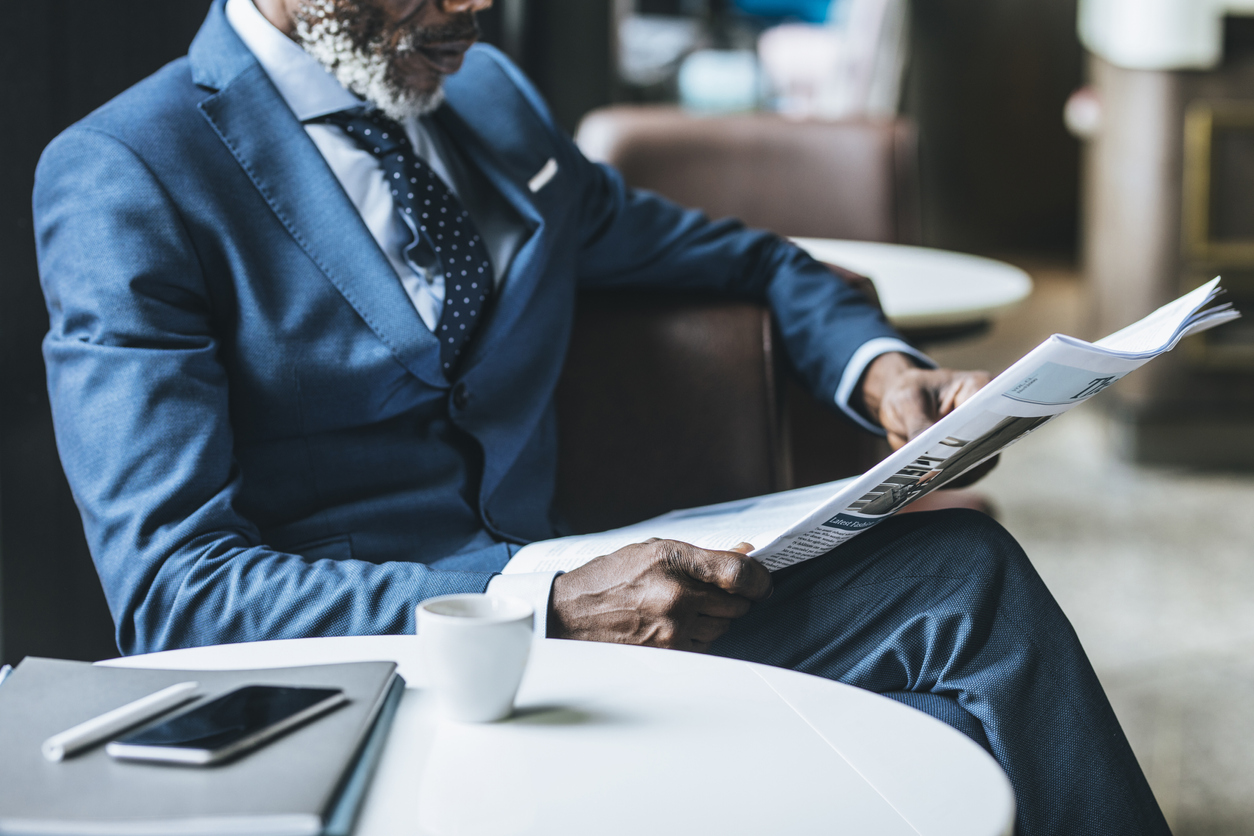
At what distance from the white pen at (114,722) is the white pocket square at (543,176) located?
847mm

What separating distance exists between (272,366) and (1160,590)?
2.37m

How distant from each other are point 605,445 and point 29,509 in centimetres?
69

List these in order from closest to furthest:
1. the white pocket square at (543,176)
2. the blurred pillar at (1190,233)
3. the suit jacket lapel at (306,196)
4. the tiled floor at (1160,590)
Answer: the suit jacket lapel at (306,196) < the white pocket square at (543,176) < the tiled floor at (1160,590) < the blurred pillar at (1190,233)

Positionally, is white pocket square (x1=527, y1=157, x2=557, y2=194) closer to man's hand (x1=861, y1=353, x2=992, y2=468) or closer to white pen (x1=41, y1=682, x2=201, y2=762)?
man's hand (x1=861, y1=353, x2=992, y2=468)

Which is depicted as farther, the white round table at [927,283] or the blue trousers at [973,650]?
the white round table at [927,283]

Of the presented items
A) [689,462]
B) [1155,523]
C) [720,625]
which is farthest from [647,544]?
[1155,523]

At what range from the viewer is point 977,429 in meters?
0.91

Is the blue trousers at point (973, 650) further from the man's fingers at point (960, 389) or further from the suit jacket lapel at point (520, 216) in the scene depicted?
the suit jacket lapel at point (520, 216)

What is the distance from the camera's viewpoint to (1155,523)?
10.9 feet

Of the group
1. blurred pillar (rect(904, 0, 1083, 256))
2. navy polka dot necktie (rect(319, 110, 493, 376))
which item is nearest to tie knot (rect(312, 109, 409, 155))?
navy polka dot necktie (rect(319, 110, 493, 376))

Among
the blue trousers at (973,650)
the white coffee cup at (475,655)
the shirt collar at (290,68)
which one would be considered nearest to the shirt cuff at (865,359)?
the blue trousers at (973,650)

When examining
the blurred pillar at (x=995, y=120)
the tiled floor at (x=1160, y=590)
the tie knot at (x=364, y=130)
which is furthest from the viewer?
the blurred pillar at (x=995, y=120)

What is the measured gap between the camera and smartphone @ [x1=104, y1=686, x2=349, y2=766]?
60cm

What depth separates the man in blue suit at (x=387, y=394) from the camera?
94 cm
